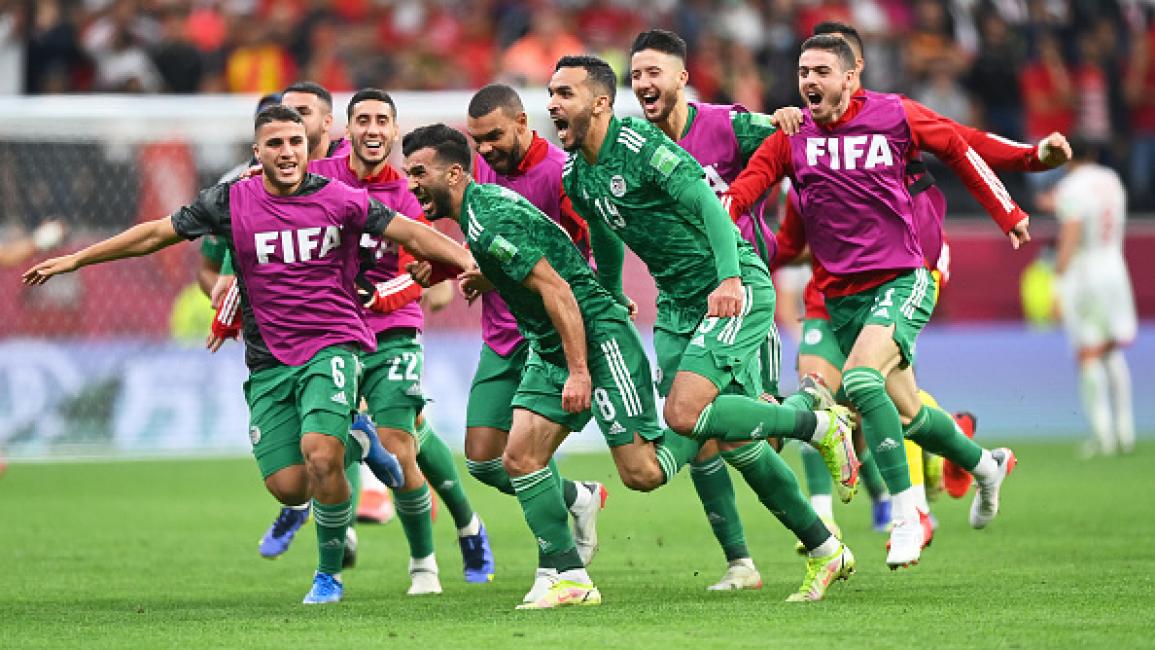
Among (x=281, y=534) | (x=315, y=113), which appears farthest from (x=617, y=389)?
(x=315, y=113)

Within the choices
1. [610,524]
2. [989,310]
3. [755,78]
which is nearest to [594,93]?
[610,524]

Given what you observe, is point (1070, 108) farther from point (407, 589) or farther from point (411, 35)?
point (407, 589)

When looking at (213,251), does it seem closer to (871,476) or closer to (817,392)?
(817,392)

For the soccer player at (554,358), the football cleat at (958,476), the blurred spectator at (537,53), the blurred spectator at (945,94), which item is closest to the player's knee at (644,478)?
the soccer player at (554,358)

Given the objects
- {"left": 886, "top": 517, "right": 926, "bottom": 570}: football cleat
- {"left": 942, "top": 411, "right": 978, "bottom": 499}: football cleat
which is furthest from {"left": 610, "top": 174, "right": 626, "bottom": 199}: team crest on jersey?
{"left": 942, "top": 411, "right": 978, "bottom": 499}: football cleat

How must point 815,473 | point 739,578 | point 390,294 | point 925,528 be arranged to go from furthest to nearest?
point 815,473, point 925,528, point 390,294, point 739,578

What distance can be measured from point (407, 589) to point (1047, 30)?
1566cm

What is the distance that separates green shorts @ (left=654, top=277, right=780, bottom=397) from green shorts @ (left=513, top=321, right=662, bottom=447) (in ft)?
0.67

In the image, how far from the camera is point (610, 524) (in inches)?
484

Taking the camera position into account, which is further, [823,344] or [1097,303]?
[1097,303]

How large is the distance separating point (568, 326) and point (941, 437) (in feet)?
8.57

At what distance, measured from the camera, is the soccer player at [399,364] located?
933 centimetres

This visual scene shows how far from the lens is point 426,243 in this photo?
8.24m

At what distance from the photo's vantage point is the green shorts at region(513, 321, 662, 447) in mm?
7871
